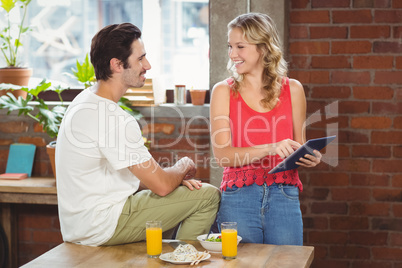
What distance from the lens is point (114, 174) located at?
218 centimetres

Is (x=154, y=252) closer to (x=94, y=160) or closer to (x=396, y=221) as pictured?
(x=94, y=160)

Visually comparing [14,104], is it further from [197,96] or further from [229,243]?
[229,243]

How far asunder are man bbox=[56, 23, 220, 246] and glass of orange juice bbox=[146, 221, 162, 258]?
0.20 meters

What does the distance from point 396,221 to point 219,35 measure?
1.43m

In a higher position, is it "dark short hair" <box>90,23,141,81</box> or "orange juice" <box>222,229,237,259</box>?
"dark short hair" <box>90,23,141,81</box>

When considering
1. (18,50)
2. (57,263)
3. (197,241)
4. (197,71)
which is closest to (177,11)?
(197,71)

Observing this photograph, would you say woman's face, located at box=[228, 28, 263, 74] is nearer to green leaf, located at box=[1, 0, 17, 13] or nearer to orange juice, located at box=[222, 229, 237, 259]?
orange juice, located at box=[222, 229, 237, 259]

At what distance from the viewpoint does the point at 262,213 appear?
7.51 ft

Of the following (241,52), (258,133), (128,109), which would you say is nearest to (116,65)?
(241,52)

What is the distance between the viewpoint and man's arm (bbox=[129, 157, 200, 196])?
6.88 ft

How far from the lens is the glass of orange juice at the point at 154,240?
6.43ft

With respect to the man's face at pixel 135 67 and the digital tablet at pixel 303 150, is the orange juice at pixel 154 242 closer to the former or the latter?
the digital tablet at pixel 303 150

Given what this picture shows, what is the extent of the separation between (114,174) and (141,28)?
149 centimetres

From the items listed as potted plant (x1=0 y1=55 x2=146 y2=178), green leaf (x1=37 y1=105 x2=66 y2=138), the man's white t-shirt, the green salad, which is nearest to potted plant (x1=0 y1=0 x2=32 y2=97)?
potted plant (x1=0 y1=55 x2=146 y2=178)
